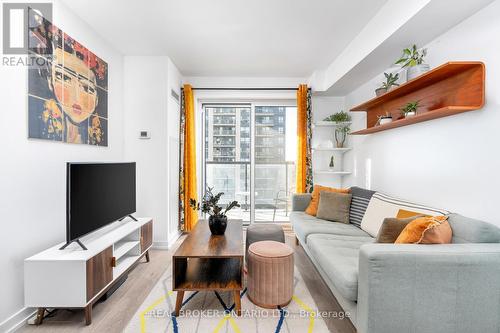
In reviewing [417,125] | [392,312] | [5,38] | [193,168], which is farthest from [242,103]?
[392,312]

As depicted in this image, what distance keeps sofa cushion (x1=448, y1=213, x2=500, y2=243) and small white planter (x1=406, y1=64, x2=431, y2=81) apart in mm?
1234

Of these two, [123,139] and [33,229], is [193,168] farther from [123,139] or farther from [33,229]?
[33,229]

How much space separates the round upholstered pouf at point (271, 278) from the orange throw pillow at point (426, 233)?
85 centimetres

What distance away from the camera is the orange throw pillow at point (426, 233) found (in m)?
1.47

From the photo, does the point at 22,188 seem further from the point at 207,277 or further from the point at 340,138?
the point at 340,138

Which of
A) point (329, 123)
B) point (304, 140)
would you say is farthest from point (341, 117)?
point (304, 140)

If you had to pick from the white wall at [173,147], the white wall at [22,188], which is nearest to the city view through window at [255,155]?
the white wall at [173,147]

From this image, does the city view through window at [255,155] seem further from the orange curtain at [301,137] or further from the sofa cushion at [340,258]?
the sofa cushion at [340,258]

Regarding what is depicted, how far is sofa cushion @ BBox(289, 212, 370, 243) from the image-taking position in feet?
8.10

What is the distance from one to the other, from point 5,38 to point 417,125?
137 inches

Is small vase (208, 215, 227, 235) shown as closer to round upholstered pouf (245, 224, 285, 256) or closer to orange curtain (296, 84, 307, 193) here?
round upholstered pouf (245, 224, 285, 256)

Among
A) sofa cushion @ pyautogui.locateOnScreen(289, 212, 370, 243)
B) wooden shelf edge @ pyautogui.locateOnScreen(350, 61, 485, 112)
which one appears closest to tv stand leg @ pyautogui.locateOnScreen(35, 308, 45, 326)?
sofa cushion @ pyautogui.locateOnScreen(289, 212, 370, 243)

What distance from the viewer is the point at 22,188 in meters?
1.75

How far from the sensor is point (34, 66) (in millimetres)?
1849
